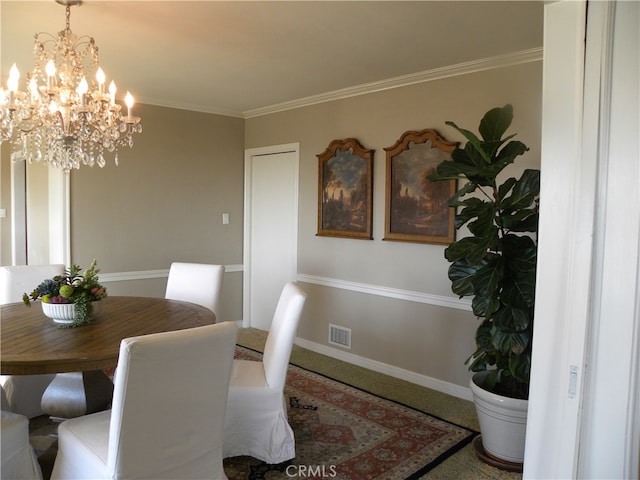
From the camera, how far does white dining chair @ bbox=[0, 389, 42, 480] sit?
1766 millimetres

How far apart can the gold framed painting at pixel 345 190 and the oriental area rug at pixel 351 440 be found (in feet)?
4.45

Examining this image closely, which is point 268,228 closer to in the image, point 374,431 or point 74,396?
point 374,431

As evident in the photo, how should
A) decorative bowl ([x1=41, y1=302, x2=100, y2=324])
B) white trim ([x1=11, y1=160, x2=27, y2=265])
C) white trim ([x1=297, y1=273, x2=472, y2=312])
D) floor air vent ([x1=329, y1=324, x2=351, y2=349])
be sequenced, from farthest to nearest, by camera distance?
white trim ([x1=11, y1=160, x2=27, y2=265]) → floor air vent ([x1=329, y1=324, x2=351, y2=349]) → white trim ([x1=297, y1=273, x2=472, y2=312]) → decorative bowl ([x1=41, y1=302, x2=100, y2=324])

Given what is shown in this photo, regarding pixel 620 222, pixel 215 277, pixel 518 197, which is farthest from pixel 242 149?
pixel 620 222

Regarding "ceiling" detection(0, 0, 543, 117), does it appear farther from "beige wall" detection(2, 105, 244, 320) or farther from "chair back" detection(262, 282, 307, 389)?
"chair back" detection(262, 282, 307, 389)

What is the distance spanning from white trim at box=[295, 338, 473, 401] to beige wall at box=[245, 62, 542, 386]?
0.12 ft

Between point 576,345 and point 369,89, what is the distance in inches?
116

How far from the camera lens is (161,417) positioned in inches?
63.7

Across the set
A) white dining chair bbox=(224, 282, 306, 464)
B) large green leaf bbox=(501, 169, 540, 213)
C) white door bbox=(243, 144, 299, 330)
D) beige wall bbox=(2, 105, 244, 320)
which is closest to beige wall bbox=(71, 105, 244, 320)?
beige wall bbox=(2, 105, 244, 320)

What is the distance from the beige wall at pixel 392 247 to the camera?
3.15 m

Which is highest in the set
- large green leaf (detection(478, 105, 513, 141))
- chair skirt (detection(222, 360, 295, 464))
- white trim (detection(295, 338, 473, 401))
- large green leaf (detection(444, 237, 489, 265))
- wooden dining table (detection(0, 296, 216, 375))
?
large green leaf (detection(478, 105, 513, 141))

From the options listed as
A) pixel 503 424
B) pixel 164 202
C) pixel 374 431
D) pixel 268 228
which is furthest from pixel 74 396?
pixel 268 228

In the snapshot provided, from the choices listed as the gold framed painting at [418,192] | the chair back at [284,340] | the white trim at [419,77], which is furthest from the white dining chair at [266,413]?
the white trim at [419,77]

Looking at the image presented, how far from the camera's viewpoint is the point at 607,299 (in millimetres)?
1309
